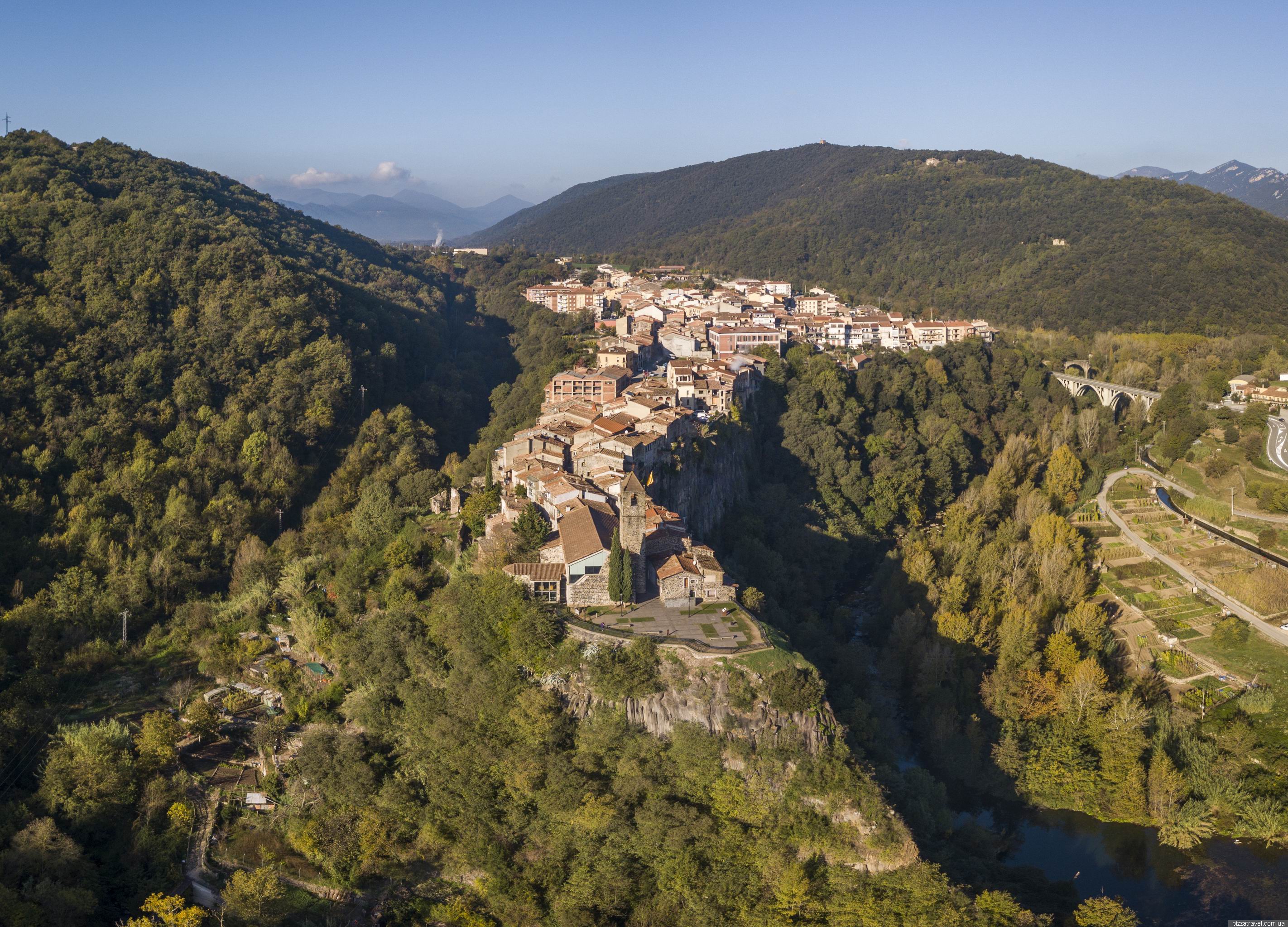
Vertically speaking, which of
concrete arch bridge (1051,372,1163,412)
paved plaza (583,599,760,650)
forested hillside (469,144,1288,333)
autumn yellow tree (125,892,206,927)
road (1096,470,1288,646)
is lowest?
autumn yellow tree (125,892,206,927)

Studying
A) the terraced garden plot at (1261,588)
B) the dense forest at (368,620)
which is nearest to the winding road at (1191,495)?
the dense forest at (368,620)

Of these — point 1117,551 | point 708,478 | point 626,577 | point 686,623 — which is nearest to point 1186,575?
point 1117,551

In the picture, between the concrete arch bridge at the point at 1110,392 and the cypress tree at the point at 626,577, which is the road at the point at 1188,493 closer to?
the concrete arch bridge at the point at 1110,392

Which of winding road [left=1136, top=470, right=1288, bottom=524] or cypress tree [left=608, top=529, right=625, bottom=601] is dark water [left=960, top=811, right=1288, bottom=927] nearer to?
cypress tree [left=608, top=529, right=625, bottom=601]

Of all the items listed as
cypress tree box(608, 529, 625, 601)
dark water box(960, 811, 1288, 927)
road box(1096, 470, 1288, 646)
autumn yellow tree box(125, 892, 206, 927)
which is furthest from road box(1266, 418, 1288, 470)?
autumn yellow tree box(125, 892, 206, 927)

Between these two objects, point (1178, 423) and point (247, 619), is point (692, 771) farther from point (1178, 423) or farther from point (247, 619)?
point (1178, 423)

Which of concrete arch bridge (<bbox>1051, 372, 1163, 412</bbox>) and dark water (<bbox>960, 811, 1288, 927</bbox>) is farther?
concrete arch bridge (<bbox>1051, 372, 1163, 412</bbox>)
